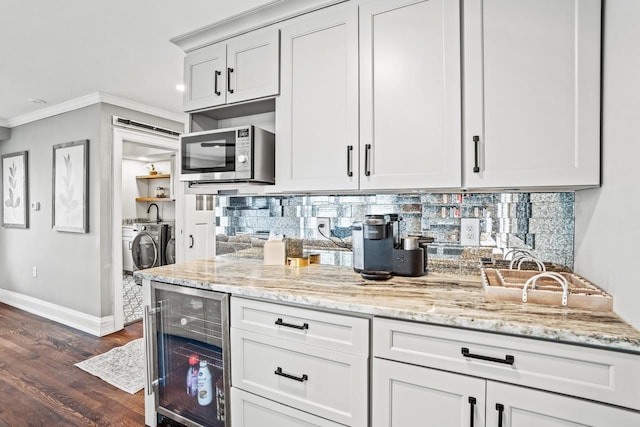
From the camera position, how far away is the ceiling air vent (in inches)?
137

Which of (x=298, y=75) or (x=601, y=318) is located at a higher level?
(x=298, y=75)

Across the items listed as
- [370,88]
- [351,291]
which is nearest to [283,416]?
[351,291]

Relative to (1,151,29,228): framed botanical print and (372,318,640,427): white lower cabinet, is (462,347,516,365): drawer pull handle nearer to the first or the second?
(372,318,640,427): white lower cabinet

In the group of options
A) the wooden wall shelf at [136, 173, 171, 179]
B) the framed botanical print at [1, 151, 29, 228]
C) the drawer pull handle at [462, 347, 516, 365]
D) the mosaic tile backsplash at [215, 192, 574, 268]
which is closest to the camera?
the drawer pull handle at [462, 347, 516, 365]

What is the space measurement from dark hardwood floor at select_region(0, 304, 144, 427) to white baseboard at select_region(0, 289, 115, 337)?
0.07 meters

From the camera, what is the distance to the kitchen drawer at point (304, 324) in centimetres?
133

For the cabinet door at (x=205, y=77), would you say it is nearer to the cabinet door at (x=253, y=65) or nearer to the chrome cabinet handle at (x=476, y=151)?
the cabinet door at (x=253, y=65)

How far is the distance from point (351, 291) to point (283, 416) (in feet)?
2.08

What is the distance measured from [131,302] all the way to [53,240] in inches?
47.5

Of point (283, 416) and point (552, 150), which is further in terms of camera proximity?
point (283, 416)

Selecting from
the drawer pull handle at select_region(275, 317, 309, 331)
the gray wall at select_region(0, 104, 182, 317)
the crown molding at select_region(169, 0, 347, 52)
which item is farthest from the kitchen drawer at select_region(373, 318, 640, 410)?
the gray wall at select_region(0, 104, 182, 317)

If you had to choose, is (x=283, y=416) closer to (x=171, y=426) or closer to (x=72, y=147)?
(x=171, y=426)

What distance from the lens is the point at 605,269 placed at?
1257mm

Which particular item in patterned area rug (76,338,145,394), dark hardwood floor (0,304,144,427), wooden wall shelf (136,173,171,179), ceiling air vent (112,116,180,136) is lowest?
dark hardwood floor (0,304,144,427)
